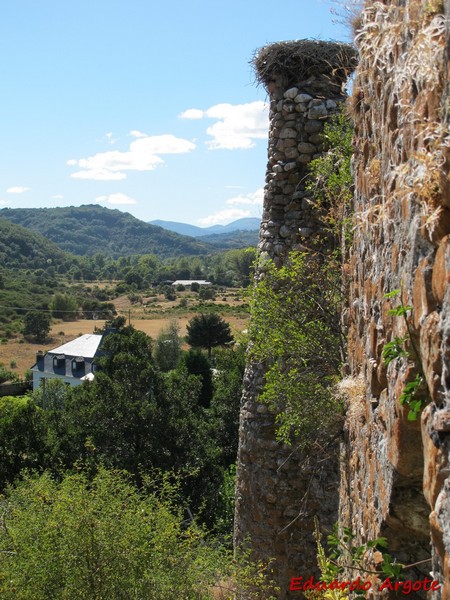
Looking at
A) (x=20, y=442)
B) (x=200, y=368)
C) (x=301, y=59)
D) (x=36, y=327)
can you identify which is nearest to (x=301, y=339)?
(x=301, y=59)

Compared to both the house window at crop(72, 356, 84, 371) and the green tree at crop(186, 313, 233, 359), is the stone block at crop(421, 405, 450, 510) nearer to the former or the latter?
the house window at crop(72, 356, 84, 371)

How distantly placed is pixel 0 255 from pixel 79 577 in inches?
4605

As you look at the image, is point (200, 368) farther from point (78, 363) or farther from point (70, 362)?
point (70, 362)

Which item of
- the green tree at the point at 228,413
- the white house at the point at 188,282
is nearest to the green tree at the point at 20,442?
the green tree at the point at 228,413

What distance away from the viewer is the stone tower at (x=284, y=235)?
5984 mm

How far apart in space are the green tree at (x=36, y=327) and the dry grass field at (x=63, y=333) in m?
0.91

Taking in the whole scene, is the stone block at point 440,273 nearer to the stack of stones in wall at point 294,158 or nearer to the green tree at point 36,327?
the stack of stones in wall at point 294,158

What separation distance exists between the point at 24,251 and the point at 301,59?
419 feet

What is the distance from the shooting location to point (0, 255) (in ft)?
379

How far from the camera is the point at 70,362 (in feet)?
125

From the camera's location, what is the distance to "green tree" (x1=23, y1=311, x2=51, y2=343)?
60.6 metres

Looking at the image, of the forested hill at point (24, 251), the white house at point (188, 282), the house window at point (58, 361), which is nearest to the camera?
the house window at point (58, 361)

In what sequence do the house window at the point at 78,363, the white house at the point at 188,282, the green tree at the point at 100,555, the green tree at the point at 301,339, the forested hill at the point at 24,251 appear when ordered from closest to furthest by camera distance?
the green tree at the point at 301,339, the green tree at the point at 100,555, the house window at the point at 78,363, the white house at the point at 188,282, the forested hill at the point at 24,251

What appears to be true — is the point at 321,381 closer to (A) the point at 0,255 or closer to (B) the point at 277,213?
(B) the point at 277,213
